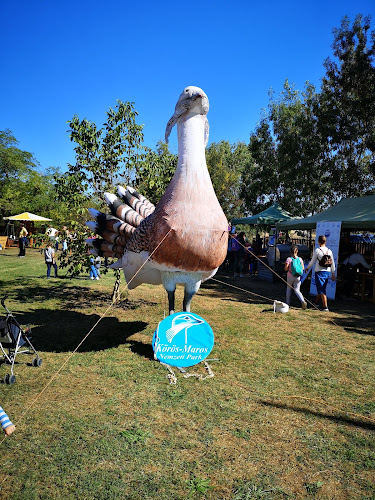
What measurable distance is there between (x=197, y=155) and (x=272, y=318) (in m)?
4.38

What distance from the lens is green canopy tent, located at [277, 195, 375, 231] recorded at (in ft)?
27.9

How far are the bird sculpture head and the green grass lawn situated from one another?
318cm

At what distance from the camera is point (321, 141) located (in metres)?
15.6

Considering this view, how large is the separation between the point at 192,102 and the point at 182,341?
2.70m

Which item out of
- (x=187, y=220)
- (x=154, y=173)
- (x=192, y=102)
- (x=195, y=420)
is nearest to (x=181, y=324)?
(x=195, y=420)

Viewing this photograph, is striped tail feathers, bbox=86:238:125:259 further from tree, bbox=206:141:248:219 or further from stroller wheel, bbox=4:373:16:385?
tree, bbox=206:141:248:219

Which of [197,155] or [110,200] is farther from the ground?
[197,155]

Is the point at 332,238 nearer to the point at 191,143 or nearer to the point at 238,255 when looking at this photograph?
the point at 238,255

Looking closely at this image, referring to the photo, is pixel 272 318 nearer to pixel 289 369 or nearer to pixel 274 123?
pixel 289 369

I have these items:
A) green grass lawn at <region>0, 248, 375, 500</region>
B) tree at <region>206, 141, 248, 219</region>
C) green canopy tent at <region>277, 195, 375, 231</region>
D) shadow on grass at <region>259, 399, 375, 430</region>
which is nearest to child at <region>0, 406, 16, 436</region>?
green grass lawn at <region>0, 248, 375, 500</region>

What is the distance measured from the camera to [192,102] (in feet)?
12.3

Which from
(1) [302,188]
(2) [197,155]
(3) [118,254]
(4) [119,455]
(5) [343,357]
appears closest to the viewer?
(4) [119,455]

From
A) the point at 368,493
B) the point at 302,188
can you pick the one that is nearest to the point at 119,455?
the point at 368,493

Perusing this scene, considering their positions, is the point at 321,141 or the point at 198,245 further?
the point at 321,141
